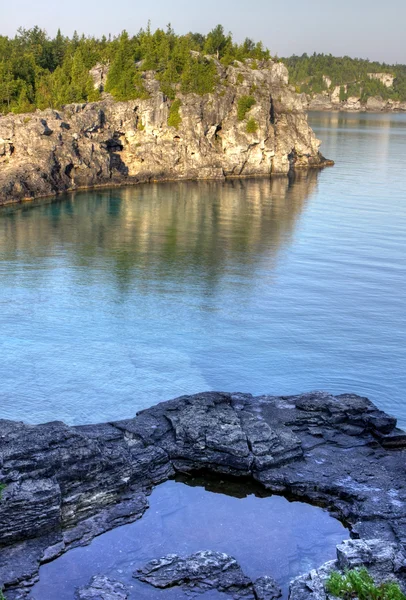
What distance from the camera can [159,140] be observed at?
91.4 metres

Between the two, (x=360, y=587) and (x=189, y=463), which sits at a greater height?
(x=360, y=587)

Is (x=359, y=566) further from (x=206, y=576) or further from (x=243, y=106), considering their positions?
(x=243, y=106)

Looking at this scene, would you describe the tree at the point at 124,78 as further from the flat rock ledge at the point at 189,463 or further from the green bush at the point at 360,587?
the green bush at the point at 360,587

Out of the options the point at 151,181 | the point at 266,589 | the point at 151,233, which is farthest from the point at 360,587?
the point at 151,181

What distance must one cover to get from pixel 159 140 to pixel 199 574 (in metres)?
80.1

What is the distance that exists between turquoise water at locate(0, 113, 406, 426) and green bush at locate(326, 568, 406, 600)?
501 inches

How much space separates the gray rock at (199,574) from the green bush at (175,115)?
80612mm

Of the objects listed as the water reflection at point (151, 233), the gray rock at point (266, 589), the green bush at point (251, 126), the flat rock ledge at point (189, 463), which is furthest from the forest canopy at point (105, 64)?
the gray rock at point (266, 589)

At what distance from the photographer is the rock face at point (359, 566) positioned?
14.8 metres

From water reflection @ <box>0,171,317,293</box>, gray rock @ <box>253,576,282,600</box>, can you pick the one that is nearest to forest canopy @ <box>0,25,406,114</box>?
water reflection @ <box>0,171,317,293</box>

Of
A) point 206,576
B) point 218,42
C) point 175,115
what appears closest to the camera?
point 206,576

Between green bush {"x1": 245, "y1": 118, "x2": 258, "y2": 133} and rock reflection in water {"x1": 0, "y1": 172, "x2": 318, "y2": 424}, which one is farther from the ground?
green bush {"x1": 245, "y1": 118, "x2": 258, "y2": 133}

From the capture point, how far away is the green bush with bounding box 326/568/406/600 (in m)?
13.7

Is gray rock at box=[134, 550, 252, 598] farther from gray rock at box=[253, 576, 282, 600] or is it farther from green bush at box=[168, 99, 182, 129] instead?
green bush at box=[168, 99, 182, 129]
